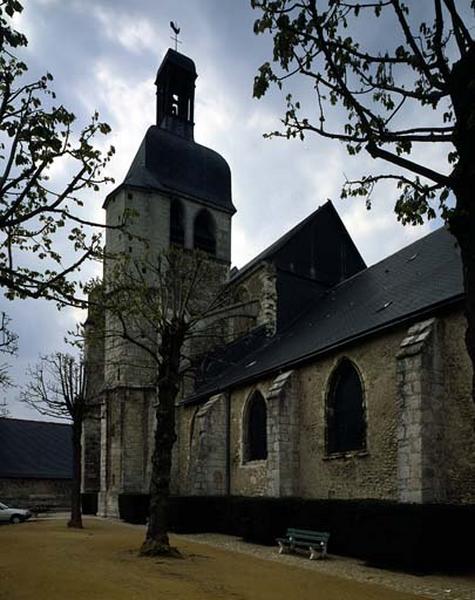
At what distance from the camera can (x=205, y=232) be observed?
32.4 metres

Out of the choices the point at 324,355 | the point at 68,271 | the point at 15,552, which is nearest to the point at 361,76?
the point at 68,271

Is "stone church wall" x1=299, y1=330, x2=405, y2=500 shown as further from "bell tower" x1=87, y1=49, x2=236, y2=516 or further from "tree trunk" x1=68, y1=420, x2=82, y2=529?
"bell tower" x1=87, y1=49, x2=236, y2=516

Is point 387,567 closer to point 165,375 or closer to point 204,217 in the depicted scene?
point 165,375

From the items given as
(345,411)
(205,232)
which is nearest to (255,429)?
(345,411)

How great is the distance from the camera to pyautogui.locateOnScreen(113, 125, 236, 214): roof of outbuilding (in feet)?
100

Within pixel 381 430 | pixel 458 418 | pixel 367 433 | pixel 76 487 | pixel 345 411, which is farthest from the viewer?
pixel 76 487

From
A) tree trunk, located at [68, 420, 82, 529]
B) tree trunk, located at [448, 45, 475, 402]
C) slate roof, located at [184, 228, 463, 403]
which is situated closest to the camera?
tree trunk, located at [448, 45, 475, 402]

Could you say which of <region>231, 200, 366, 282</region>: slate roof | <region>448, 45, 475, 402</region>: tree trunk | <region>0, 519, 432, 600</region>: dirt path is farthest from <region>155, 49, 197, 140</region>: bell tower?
<region>448, 45, 475, 402</region>: tree trunk

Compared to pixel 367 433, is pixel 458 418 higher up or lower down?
higher up

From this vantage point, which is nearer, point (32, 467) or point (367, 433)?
point (367, 433)

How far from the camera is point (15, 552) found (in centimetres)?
1322

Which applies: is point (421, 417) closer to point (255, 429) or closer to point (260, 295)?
point (255, 429)

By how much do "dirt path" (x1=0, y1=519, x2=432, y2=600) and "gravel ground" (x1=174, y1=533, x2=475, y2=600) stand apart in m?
0.37

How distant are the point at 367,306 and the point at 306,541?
6761 mm
